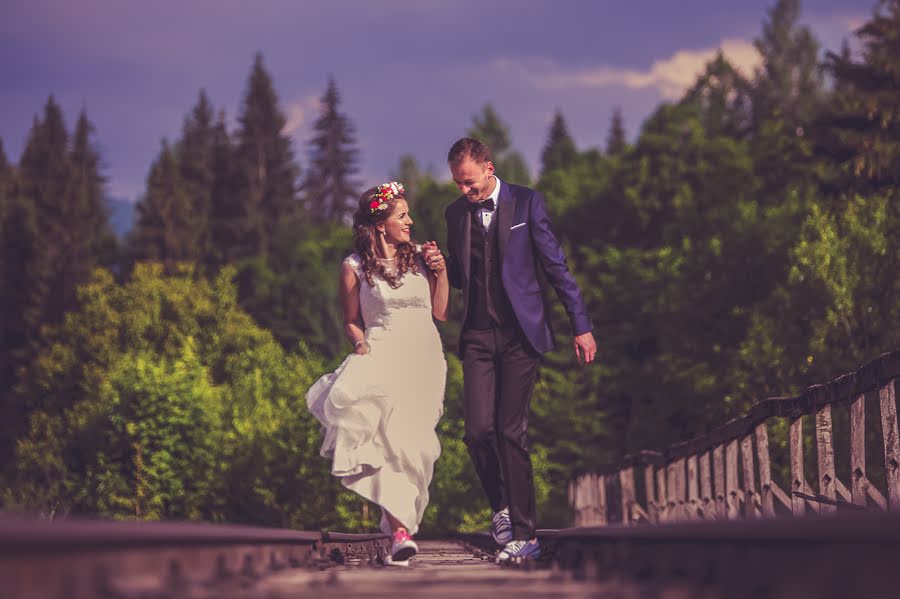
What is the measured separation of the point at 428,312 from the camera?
834cm

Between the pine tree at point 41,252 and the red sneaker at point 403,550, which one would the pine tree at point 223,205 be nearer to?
the pine tree at point 41,252

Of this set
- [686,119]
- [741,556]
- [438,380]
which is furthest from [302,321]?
[741,556]

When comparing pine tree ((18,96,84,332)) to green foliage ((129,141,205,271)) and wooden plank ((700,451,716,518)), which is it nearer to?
green foliage ((129,141,205,271))

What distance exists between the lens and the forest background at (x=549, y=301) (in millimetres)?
38938

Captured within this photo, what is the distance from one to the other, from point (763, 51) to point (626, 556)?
2922 inches

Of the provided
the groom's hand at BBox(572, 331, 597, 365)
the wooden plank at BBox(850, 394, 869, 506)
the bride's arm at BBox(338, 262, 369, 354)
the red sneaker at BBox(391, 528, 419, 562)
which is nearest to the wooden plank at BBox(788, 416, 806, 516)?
the wooden plank at BBox(850, 394, 869, 506)

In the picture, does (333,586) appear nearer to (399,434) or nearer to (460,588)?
(460,588)

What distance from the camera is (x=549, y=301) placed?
37188 mm

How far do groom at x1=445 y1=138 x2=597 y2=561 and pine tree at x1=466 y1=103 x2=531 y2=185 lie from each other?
69.4m

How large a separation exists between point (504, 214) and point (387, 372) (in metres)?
1.16

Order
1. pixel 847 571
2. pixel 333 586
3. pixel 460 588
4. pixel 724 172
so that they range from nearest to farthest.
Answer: pixel 847 571 < pixel 460 588 < pixel 333 586 < pixel 724 172

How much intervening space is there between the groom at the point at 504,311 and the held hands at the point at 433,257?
0.12 m

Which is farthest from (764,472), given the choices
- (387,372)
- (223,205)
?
(223,205)

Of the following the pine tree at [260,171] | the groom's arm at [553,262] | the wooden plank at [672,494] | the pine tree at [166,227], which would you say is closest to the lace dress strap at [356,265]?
the groom's arm at [553,262]
